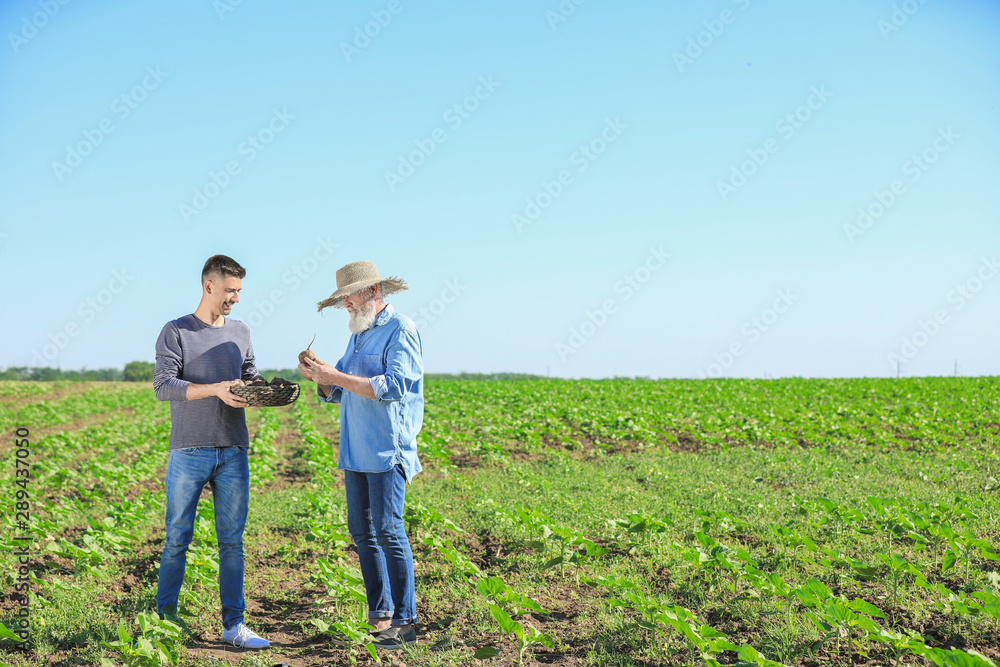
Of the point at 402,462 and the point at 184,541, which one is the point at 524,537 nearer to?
the point at 402,462

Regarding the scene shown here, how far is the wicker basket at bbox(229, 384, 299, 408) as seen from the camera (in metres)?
3.99

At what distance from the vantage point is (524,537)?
21.1 ft

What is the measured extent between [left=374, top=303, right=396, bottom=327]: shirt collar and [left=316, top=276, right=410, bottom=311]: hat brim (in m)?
0.13

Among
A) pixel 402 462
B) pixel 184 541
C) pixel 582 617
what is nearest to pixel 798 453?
pixel 582 617

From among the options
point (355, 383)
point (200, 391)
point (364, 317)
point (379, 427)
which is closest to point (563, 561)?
point (379, 427)

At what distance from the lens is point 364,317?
4.22 meters

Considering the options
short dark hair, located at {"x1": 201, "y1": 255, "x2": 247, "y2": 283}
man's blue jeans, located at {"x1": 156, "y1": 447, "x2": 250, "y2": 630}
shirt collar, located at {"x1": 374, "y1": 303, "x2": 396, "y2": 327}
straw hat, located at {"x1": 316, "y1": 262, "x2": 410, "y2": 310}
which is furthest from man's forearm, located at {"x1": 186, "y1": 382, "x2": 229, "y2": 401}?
shirt collar, located at {"x1": 374, "y1": 303, "x2": 396, "y2": 327}

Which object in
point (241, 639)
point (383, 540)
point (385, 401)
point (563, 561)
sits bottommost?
point (241, 639)

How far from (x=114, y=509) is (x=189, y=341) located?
3.91 meters

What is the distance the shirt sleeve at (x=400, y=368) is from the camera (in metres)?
3.93

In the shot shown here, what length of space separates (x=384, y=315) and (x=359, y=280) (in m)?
0.29

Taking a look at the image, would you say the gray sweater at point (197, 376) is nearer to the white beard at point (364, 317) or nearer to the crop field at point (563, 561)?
the white beard at point (364, 317)

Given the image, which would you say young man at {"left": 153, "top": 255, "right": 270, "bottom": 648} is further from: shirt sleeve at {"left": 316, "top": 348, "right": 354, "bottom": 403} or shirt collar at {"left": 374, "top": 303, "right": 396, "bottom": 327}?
shirt collar at {"left": 374, "top": 303, "right": 396, "bottom": 327}

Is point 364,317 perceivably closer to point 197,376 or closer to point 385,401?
point 385,401
